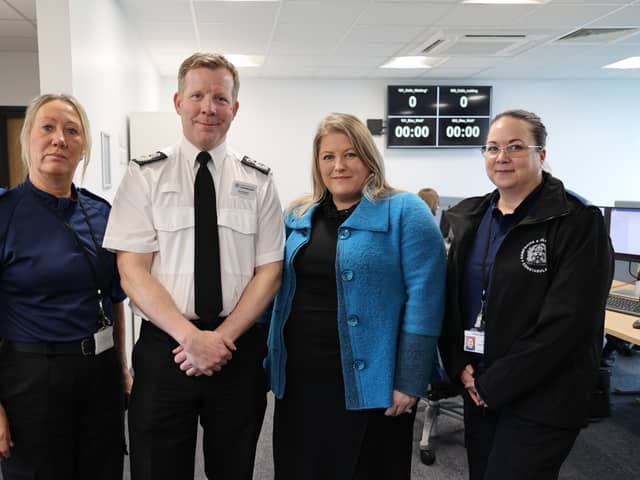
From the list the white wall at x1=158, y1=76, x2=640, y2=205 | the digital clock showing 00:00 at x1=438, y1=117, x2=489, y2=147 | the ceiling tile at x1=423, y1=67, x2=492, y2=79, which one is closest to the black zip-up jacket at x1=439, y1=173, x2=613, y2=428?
the ceiling tile at x1=423, y1=67, x2=492, y2=79

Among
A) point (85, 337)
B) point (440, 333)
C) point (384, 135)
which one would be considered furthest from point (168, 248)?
point (384, 135)

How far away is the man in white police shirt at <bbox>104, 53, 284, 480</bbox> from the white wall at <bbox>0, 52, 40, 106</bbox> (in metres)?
4.33

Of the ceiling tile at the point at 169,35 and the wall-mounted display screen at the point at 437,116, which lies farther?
the wall-mounted display screen at the point at 437,116

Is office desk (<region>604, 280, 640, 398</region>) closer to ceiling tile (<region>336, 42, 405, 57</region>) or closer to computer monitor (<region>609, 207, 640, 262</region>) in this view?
computer monitor (<region>609, 207, 640, 262</region>)

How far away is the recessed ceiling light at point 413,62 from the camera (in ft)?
18.4

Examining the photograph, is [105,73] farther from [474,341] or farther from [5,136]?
[474,341]

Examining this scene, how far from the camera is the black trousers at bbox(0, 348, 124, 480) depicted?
4.40ft

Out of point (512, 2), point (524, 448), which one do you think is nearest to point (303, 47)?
point (512, 2)

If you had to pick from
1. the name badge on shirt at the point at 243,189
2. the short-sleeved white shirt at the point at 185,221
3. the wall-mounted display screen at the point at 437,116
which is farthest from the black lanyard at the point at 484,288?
the wall-mounted display screen at the point at 437,116

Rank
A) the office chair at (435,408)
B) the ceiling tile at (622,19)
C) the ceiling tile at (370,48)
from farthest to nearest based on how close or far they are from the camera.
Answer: the ceiling tile at (370,48) → the ceiling tile at (622,19) → the office chair at (435,408)

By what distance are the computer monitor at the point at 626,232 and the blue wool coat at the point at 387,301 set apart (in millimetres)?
1987

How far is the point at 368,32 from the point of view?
4.48 meters

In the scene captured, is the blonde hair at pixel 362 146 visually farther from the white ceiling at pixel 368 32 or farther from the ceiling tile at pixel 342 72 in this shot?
the ceiling tile at pixel 342 72

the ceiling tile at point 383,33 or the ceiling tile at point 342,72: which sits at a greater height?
the ceiling tile at point 342,72
